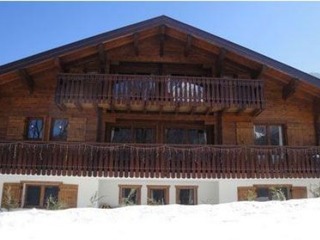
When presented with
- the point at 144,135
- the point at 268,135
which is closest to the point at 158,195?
the point at 144,135

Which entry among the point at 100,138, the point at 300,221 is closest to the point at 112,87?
the point at 100,138

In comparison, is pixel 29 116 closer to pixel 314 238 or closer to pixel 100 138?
pixel 100 138

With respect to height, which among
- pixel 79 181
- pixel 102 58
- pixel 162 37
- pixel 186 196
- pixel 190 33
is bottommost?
pixel 186 196

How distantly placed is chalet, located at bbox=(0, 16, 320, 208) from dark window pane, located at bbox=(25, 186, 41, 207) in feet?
0.12

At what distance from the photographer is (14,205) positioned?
48.8ft

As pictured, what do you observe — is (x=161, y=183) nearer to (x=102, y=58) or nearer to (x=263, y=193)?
(x=263, y=193)

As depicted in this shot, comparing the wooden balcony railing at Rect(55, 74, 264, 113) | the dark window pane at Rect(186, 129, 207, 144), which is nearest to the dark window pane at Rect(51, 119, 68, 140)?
the wooden balcony railing at Rect(55, 74, 264, 113)

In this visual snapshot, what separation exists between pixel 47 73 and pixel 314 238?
1388 centimetres

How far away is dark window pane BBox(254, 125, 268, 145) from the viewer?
17641 millimetres

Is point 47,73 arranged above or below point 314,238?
above

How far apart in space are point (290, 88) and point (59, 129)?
9989mm

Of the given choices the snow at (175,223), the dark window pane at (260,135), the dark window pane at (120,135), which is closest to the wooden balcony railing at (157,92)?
the dark window pane at (120,135)

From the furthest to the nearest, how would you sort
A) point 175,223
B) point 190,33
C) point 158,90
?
point 190,33 → point 158,90 → point 175,223

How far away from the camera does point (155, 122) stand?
17.3 m
